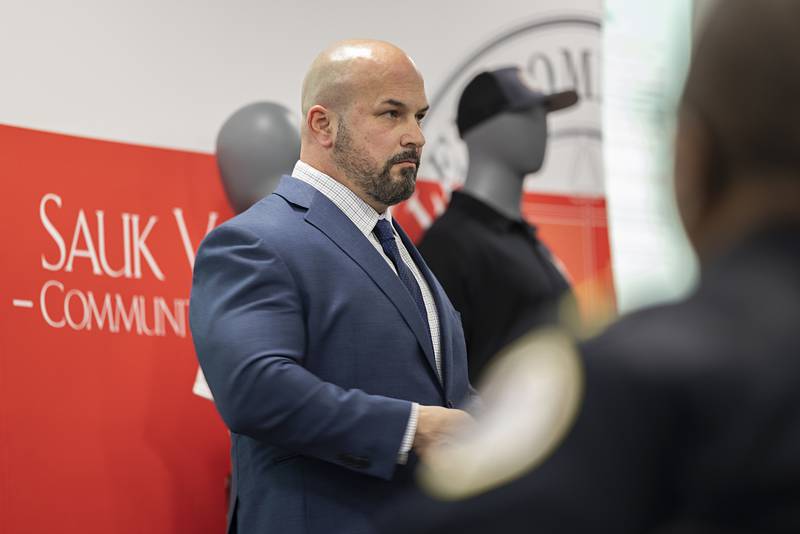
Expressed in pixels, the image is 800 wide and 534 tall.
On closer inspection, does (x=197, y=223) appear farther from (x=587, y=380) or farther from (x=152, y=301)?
(x=587, y=380)

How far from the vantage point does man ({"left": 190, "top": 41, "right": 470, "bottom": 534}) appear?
6.38 feet

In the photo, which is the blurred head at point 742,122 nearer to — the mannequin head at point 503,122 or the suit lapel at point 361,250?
the suit lapel at point 361,250

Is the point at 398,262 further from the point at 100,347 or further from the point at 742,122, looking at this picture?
the point at 742,122

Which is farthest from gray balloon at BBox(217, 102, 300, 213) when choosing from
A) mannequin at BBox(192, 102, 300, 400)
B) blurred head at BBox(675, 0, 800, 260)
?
blurred head at BBox(675, 0, 800, 260)

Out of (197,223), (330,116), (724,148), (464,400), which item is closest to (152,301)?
(197,223)

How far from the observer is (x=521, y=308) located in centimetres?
363

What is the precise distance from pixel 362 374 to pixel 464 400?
246mm

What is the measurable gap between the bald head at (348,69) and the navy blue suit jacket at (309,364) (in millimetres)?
294

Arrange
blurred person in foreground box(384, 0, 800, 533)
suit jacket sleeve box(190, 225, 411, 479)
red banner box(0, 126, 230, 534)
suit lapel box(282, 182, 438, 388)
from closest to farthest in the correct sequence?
blurred person in foreground box(384, 0, 800, 533) → suit jacket sleeve box(190, 225, 411, 479) → suit lapel box(282, 182, 438, 388) → red banner box(0, 126, 230, 534)

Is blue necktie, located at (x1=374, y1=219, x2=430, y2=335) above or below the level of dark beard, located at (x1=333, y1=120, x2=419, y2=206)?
below

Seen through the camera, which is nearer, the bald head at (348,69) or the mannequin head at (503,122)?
the bald head at (348,69)

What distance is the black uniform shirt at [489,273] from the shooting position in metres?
3.55

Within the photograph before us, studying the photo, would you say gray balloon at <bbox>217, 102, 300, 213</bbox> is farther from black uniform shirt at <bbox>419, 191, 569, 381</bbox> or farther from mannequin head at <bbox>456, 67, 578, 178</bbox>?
mannequin head at <bbox>456, 67, 578, 178</bbox>

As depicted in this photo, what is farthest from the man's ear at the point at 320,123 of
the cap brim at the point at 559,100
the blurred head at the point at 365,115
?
the cap brim at the point at 559,100
